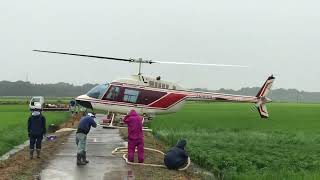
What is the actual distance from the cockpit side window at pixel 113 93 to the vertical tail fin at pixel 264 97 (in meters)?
10.1

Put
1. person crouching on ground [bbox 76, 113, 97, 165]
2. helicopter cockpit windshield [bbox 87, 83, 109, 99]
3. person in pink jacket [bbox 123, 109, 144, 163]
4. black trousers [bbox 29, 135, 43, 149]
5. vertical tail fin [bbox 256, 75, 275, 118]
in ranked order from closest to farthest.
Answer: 1. person crouching on ground [bbox 76, 113, 97, 165]
2. person in pink jacket [bbox 123, 109, 144, 163]
3. black trousers [bbox 29, 135, 43, 149]
4. helicopter cockpit windshield [bbox 87, 83, 109, 99]
5. vertical tail fin [bbox 256, 75, 275, 118]

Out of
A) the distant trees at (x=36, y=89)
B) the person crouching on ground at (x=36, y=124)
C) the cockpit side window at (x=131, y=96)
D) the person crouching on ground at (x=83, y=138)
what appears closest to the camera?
the person crouching on ground at (x=83, y=138)

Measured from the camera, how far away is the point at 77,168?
14.9 meters

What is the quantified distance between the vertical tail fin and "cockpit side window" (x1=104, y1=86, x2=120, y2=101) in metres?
10.1

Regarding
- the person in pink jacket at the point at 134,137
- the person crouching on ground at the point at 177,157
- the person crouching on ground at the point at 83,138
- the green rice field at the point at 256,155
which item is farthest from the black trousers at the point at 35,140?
the green rice field at the point at 256,155

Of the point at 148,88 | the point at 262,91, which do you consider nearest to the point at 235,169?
the point at 148,88

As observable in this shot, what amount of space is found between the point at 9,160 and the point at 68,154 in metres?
2.40

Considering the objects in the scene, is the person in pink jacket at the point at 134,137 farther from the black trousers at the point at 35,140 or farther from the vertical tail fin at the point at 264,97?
the vertical tail fin at the point at 264,97

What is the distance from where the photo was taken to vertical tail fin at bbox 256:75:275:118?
31.6 m

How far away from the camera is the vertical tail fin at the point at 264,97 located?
104 feet

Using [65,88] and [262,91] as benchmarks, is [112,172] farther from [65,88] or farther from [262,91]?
[65,88]

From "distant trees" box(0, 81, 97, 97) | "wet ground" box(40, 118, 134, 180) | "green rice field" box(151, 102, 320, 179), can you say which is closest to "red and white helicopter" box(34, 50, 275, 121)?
"green rice field" box(151, 102, 320, 179)

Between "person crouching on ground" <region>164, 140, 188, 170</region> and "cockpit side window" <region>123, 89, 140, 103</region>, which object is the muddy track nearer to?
"person crouching on ground" <region>164, 140, 188, 170</region>

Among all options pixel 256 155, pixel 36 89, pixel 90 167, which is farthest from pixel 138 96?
pixel 36 89
